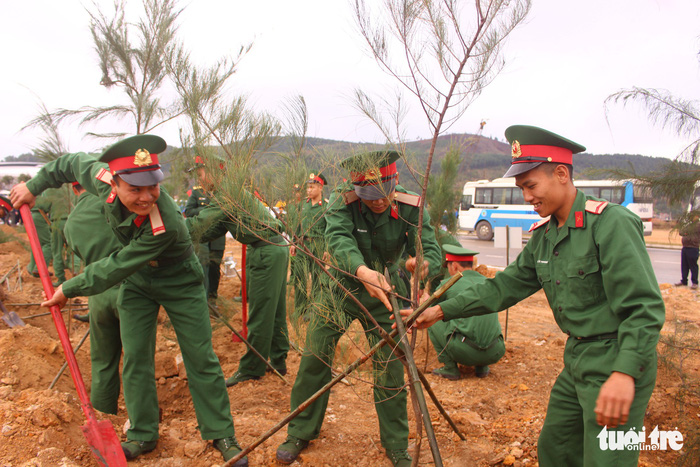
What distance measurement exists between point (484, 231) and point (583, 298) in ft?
69.6

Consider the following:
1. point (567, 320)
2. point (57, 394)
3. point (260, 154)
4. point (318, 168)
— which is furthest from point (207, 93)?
point (567, 320)

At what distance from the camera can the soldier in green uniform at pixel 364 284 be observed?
8.61 ft

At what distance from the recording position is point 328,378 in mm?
2904

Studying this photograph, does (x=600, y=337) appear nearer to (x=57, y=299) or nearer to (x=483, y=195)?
(x=57, y=299)

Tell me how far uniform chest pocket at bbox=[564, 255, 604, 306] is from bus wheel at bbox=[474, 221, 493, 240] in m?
20.9

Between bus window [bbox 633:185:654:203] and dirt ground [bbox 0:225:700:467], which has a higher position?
bus window [bbox 633:185:654:203]

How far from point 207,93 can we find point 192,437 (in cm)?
230

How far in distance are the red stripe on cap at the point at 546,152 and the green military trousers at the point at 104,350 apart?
2639mm

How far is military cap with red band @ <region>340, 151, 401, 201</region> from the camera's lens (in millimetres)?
2463

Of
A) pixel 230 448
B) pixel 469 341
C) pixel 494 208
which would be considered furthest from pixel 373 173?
pixel 494 208

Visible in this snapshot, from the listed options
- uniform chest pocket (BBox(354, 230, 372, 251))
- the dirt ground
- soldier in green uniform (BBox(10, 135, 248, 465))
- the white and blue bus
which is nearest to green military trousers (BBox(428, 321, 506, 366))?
the dirt ground

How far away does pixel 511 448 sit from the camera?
2.96 m

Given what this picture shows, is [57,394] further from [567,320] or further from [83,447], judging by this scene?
[567,320]

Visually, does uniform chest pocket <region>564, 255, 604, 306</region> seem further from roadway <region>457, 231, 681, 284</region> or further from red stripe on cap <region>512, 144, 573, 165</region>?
roadway <region>457, 231, 681, 284</region>
